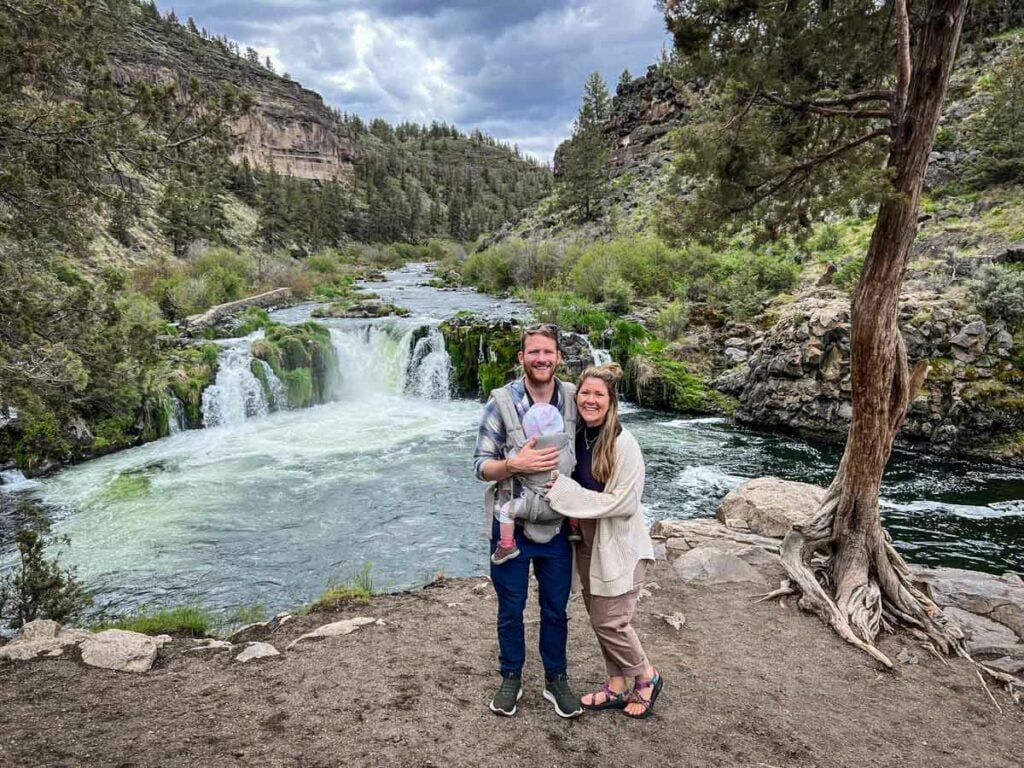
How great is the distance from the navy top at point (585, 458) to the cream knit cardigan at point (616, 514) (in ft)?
0.22

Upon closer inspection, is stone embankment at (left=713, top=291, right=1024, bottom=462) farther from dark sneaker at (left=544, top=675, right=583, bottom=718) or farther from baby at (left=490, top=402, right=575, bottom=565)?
baby at (left=490, top=402, right=575, bottom=565)

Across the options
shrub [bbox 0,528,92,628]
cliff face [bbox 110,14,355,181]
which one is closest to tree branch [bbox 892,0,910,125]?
shrub [bbox 0,528,92,628]

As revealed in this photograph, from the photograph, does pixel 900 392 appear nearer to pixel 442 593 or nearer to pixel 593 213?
pixel 442 593

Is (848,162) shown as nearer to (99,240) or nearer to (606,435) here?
(606,435)

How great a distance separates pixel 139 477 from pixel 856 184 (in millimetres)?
12031

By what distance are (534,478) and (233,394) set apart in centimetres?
1448

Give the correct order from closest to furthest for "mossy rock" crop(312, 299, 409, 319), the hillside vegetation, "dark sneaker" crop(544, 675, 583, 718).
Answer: "dark sneaker" crop(544, 675, 583, 718), the hillside vegetation, "mossy rock" crop(312, 299, 409, 319)

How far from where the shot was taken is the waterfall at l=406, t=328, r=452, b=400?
17.9m

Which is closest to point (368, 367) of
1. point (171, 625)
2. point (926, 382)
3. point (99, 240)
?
point (171, 625)

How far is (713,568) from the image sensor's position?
5.86 meters

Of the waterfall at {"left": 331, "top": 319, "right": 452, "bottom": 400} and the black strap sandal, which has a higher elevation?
the waterfall at {"left": 331, "top": 319, "right": 452, "bottom": 400}

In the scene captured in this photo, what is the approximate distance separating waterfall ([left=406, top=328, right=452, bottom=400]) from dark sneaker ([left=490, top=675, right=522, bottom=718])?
48.5ft

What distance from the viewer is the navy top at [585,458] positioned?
113 inches

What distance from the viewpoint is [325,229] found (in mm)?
62656
